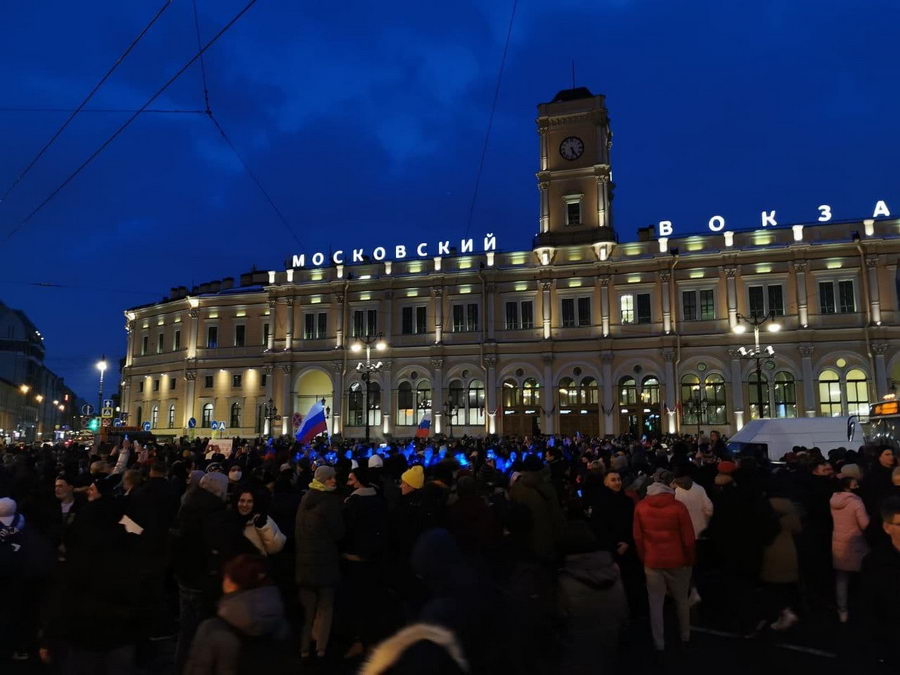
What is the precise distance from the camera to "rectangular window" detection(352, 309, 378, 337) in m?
50.1

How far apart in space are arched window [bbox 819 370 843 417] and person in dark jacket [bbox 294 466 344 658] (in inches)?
1608

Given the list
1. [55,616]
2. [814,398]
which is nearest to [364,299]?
[814,398]

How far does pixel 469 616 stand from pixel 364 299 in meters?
47.6

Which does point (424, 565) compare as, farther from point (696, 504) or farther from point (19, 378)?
point (19, 378)

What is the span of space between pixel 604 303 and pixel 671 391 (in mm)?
6900

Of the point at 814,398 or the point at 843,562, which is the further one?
the point at 814,398

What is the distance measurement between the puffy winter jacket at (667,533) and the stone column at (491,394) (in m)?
38.6

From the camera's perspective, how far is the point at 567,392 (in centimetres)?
4544

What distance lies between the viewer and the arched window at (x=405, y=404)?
48344 mm

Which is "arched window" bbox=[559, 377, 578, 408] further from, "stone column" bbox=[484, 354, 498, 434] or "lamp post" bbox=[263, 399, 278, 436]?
"lamp post" bbox=[263, 399, 278, 436]

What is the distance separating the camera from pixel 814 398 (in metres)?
40.8

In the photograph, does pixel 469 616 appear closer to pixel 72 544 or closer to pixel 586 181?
pixel 72 544

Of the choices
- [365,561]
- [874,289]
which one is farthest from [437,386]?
[365,561]

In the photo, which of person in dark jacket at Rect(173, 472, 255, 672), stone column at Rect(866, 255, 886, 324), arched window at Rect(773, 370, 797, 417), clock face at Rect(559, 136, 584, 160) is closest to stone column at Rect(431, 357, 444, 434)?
clock face at Rect(559, 136, 584, 160)
